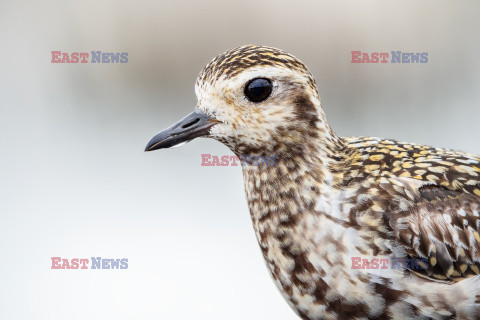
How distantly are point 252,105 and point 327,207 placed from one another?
36cm

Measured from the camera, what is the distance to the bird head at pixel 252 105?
146cm

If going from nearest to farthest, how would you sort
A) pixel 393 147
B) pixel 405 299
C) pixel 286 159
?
1. pixel 405 299
2. pixel 286 159
3. pixel 393 147

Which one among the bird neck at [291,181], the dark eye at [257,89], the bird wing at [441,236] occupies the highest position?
the dark eye at [257,89]

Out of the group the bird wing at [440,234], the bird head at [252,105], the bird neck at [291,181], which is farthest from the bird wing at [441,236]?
the bird head at [252,105]

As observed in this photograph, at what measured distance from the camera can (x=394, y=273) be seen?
1.44 meters

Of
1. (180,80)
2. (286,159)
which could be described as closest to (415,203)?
(286,159)

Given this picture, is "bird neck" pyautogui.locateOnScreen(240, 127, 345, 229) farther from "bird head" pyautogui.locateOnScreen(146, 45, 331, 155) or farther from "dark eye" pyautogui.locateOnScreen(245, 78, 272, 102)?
"dark eye" pyautogui.locateOnScreen(245, 78, 272, 102)

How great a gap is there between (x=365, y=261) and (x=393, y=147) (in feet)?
1.51

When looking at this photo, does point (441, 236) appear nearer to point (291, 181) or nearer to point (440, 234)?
point (440, 234)

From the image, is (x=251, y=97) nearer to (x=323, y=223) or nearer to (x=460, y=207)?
(x=323, y=223)

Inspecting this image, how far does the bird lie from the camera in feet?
4.73

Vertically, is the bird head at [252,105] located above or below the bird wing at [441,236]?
above

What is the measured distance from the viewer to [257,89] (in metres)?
1.47

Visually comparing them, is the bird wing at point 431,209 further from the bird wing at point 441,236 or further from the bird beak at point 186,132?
the bird beak at point 186,132
